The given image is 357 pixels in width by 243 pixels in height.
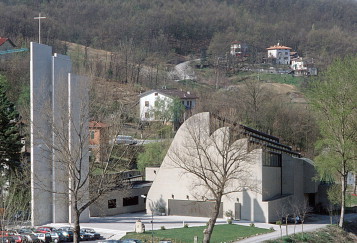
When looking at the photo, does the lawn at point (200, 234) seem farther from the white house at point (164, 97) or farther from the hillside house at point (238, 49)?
the hillside house at point (238, 49)

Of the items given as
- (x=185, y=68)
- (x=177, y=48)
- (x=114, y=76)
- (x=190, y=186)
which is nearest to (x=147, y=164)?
(x=190, y=186)

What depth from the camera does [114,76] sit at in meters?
104

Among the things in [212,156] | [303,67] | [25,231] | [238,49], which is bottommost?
[25,231]

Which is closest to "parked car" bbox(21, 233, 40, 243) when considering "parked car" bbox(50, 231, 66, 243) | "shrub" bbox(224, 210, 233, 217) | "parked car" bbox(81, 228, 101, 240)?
"parked car" bbox(50, 231, 66, 243)

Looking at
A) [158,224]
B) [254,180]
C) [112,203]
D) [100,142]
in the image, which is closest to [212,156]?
[254,180]

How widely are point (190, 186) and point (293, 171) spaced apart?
29.0ft

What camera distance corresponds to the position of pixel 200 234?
123 feet

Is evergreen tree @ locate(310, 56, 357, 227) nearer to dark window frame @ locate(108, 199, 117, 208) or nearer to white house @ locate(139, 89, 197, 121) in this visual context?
dark window frame @ locate(108, 199, 117, 208)

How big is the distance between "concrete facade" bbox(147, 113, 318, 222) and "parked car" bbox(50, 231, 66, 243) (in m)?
10.6

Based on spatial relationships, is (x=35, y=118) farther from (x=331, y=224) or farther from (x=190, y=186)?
(x=331, y=224)

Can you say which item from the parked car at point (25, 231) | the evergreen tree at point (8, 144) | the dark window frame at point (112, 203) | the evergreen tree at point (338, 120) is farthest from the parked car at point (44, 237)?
the evergreen tree at point (338, 120)

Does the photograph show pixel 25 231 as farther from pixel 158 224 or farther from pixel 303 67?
pixel 303 67

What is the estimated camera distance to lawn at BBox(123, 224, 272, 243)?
36000mm

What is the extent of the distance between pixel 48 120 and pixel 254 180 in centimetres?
1569
